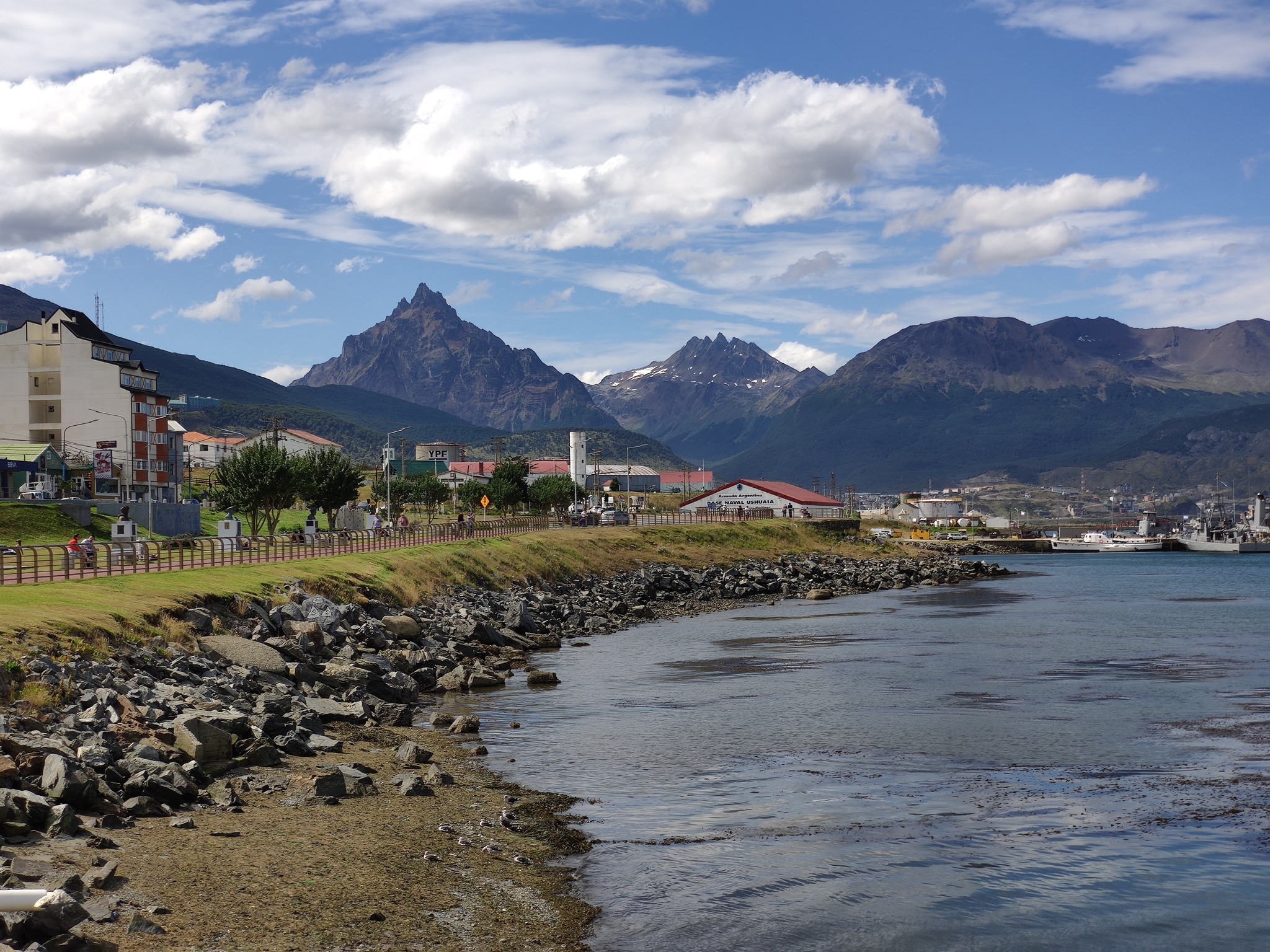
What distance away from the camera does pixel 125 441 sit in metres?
121

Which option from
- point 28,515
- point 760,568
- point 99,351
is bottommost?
point 760,568

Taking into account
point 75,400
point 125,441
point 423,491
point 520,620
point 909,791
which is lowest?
point 909,791

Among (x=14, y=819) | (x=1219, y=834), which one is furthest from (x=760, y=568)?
(x=14, y=819)

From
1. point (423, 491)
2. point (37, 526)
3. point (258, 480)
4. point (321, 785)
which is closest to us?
point (321, 785)

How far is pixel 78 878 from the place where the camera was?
12.3 m

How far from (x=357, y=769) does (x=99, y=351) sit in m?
125

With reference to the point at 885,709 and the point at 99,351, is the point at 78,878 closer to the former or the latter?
the point at 885,709

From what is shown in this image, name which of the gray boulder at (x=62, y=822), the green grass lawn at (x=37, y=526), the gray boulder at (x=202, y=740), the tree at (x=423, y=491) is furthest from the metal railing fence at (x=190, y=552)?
the tree at (x=423, y=491)

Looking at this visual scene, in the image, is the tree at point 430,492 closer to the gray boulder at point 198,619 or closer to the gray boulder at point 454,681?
the gray boulder at point 454,681

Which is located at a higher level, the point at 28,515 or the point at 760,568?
the point at 28,515

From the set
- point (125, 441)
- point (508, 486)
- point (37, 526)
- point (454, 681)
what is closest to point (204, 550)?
point (454, 681)

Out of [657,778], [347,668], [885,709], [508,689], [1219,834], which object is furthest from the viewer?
[508,689]

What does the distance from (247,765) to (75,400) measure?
121m

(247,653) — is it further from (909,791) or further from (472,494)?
(472,494)
